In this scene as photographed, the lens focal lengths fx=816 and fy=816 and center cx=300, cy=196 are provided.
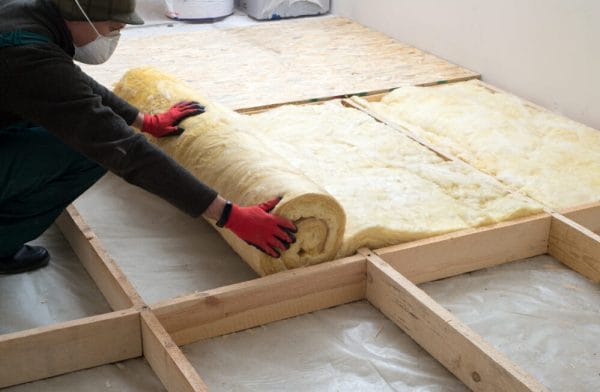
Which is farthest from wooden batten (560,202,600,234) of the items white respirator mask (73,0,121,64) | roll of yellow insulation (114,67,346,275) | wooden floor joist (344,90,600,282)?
white respirator mask (73,0,121,64)

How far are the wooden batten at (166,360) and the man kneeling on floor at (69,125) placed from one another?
337 millimetres

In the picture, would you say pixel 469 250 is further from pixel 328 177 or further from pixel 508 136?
pixel 508 136

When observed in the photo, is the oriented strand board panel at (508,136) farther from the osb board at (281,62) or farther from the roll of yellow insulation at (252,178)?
the roll of yellow insulation at (252,178)

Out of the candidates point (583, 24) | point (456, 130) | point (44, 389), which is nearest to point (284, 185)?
point (44, 389)

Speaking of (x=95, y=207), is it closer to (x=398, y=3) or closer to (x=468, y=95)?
(x=468, y=95)

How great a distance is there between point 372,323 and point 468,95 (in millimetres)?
Answer: 2043

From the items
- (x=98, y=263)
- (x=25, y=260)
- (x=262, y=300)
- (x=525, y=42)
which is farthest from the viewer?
(x=525, y=42)

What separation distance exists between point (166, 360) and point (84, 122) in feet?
2.27

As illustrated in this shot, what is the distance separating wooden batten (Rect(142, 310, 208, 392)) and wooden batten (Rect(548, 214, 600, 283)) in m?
1.47

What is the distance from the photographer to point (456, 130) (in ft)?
12.4

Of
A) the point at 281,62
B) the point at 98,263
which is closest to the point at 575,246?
the point at 98,263

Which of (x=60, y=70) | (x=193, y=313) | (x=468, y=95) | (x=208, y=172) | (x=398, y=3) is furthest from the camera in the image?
(x=398, y=3)

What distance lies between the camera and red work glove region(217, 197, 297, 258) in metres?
2.38

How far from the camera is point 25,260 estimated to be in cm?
280
